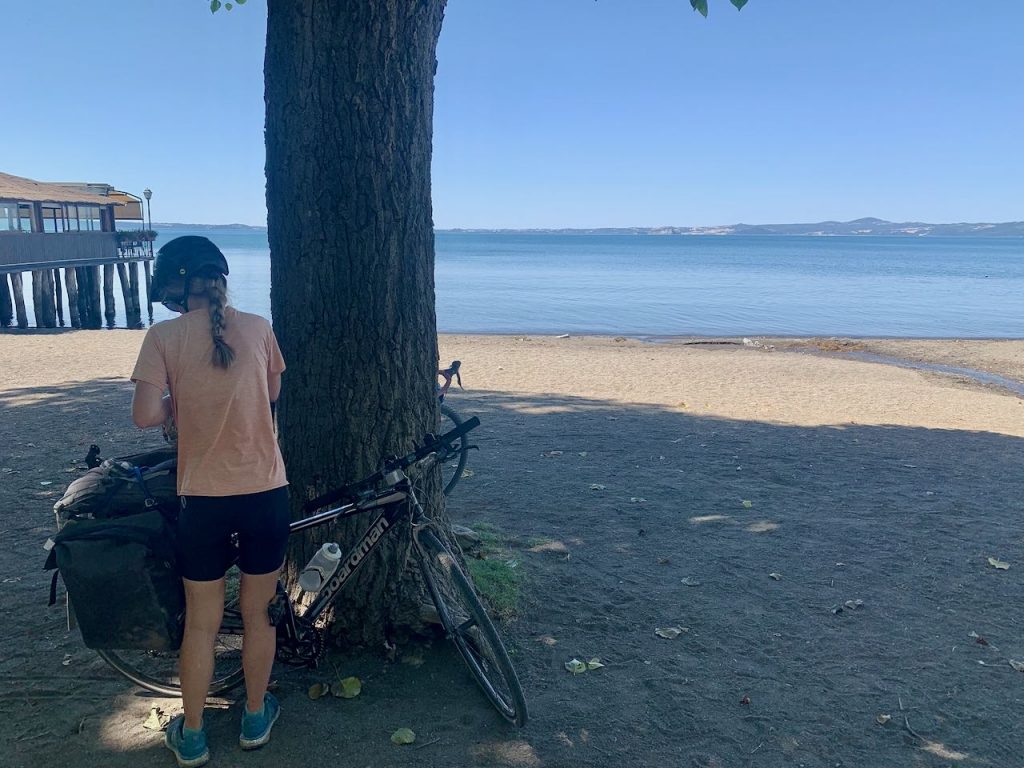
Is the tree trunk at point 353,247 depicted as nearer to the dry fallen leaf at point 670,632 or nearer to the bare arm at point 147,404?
the bare arm at point 147,404

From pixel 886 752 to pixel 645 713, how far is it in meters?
0.98

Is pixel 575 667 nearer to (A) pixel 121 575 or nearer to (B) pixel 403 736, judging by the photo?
(B) pixel 403 736

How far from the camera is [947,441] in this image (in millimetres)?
9102

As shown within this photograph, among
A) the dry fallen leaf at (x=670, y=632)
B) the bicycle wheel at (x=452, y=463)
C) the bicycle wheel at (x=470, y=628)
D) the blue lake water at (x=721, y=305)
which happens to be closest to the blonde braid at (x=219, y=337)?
the bicycle wheel at (x=470, y=628)

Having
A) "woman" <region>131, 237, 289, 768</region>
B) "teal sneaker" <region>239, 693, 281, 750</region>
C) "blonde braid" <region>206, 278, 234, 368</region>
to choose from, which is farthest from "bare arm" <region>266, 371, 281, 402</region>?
"teal sneaker" <region>239, 693, 281, 750</region>

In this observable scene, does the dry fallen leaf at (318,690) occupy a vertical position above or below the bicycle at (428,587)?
below

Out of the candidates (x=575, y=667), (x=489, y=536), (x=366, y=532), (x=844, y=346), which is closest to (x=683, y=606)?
(x=575, y=667)

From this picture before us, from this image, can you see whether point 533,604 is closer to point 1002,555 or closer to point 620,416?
point 1002,555

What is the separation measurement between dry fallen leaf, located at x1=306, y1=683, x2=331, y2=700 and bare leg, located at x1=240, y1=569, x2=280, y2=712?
0.37 meters

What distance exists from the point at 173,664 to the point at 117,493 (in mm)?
1124

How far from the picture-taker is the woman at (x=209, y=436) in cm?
279

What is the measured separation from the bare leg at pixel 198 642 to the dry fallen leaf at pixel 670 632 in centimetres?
230

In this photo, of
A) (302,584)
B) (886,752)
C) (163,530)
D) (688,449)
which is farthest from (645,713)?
(688,449)

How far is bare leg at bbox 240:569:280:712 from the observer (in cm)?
303
